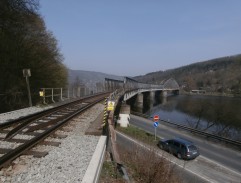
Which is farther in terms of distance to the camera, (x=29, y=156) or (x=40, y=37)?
(x=40, y=37)

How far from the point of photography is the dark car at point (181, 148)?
905 inches

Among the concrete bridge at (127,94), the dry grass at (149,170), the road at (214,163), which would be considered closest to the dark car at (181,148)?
the road at (214,163)

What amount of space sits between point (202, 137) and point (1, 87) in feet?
76.3

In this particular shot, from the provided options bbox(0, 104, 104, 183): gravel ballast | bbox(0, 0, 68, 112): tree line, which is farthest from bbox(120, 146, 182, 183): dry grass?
bbox(0, 0, 68, 112): tree line

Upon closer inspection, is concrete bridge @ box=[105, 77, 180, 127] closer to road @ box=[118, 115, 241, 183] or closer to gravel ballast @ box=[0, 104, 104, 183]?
road @ box=[118, 115, 241, 183]

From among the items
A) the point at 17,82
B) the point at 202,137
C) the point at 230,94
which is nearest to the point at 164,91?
the point at 230,94

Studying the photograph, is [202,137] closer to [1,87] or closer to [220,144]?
[220,144]

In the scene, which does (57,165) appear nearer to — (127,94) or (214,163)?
(214,163)

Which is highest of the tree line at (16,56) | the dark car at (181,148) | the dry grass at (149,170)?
the tree line at (16,56)

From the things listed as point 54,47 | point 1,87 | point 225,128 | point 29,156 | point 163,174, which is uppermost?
point 54,47

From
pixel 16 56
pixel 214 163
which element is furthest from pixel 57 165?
pixel 16 56

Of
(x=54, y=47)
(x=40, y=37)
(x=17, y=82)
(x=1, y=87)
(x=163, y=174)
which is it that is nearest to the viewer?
(x=163, y=174)

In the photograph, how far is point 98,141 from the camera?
33.0 feet

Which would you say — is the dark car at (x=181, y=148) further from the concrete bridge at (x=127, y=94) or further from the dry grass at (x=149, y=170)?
the dry grass at (x=149, y=170)
